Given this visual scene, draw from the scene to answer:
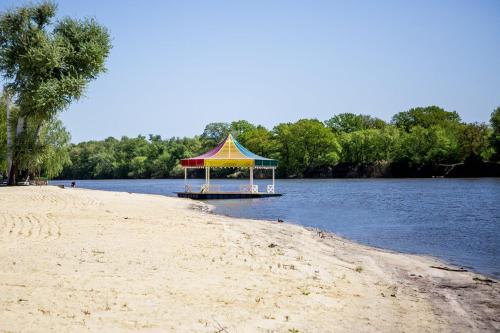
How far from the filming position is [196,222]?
19.1 meters

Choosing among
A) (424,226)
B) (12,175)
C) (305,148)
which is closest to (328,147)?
(305,148)

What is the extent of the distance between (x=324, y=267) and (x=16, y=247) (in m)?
7.14

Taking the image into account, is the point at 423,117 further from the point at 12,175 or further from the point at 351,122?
the point at 12,175

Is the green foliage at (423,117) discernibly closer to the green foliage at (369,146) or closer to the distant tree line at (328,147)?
the distant tree line at (328,147)

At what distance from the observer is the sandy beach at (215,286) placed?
7176mm

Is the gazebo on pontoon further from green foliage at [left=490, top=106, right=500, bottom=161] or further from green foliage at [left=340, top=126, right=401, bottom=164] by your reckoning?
green foliage at [left=340, top=126, right=401, bottom=164]

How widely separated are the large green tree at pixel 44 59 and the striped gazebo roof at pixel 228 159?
1358 centimetres

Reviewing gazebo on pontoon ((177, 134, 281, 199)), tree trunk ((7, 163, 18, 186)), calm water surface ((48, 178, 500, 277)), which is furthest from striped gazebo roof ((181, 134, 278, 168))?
tree trunk ((7, 163, 18, 186))

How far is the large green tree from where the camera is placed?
115 ft

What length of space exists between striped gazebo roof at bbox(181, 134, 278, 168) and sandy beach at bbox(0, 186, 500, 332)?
31.4 meters

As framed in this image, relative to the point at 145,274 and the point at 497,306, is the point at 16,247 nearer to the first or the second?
the point at 145,274

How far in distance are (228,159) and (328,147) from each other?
75.9m

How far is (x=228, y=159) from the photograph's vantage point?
47.7 meters

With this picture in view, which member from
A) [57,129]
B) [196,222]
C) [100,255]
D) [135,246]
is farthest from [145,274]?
[57,129]
